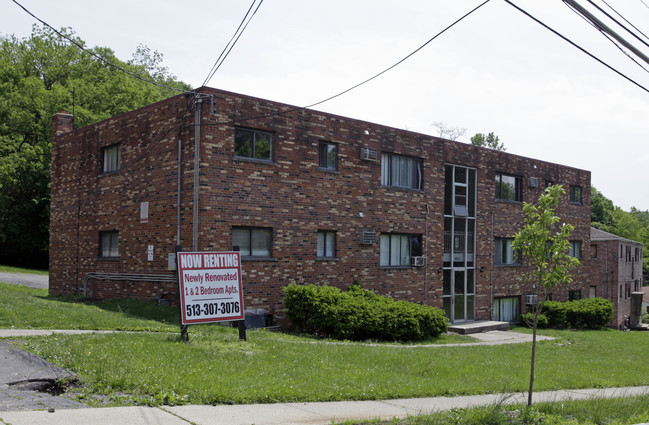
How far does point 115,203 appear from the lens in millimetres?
19984

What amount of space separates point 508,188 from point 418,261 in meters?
8.00

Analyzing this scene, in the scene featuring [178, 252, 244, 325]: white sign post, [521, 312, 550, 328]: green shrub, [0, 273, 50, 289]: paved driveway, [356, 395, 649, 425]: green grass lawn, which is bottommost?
[521, 312, 550, 328]: green shrub

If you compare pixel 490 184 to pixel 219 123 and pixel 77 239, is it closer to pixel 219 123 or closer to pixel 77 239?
pixel 219 123

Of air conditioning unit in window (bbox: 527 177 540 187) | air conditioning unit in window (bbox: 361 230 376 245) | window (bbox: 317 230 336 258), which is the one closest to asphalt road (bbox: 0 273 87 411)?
window (bbox: 317 230 336 258)

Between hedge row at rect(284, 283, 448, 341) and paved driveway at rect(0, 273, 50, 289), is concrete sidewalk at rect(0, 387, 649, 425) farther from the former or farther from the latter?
paved driveway at rect(0, 273, 50, 289)

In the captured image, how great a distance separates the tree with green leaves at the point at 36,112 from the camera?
1516 inches

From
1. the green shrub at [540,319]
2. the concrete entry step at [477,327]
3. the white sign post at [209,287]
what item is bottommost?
the green shrub at [540,319]

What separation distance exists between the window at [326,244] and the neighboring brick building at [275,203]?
4 cm

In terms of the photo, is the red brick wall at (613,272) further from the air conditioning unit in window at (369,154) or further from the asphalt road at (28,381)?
the asphalt road at (28,381)

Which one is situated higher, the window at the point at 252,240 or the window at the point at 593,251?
the window at the point at 252,240

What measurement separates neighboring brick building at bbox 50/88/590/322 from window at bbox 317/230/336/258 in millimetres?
36

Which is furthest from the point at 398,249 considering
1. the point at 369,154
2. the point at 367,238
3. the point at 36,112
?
the point at 36,112

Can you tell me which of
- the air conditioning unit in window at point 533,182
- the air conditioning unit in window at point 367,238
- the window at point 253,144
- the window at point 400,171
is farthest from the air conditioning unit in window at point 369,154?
the air conditioning unit in window at point 533,182

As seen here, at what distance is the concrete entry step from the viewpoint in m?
22.0
